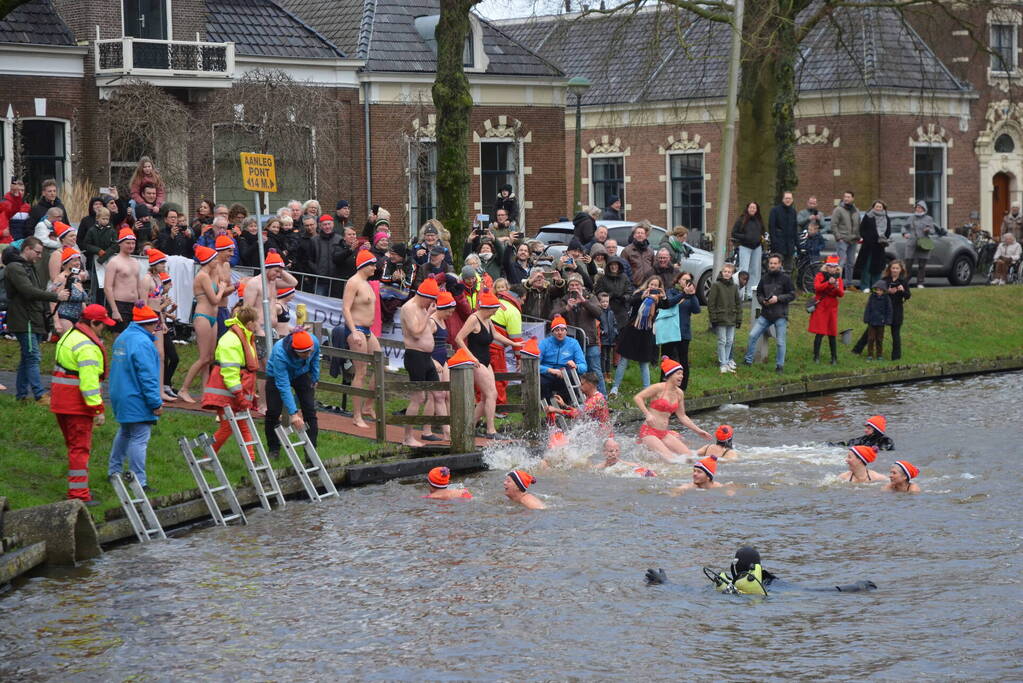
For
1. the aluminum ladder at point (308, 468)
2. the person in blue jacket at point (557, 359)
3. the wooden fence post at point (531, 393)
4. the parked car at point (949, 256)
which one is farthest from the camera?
the parked car at point (949, 256)

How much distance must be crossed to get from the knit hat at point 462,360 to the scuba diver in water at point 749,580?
5965 millimetres

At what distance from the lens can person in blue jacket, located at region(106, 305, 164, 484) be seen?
49.2 ft

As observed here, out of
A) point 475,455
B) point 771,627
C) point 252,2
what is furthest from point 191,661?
point 252,2

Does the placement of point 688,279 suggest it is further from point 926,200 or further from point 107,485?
Answer: point 926,200

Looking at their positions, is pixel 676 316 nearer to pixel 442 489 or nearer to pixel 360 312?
pixel 360 312

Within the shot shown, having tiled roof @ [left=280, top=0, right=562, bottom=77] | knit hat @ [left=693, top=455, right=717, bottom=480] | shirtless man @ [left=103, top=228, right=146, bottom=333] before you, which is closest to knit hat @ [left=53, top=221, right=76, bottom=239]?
shirtless man @ [left=103, top=228, right=146, bottom=333]

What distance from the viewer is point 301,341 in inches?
659

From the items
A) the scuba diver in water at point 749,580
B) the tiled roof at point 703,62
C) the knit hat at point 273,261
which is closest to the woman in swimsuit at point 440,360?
the knit hat at point 273,261

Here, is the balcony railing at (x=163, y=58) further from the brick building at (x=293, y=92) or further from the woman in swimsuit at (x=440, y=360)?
the woman in swimsuit at (x=440, y=360)

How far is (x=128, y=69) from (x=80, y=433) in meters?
19.6

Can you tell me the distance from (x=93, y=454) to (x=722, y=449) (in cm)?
732

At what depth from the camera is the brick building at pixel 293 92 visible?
33.0m

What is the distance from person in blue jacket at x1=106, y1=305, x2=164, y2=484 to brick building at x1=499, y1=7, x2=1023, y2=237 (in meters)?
30.7


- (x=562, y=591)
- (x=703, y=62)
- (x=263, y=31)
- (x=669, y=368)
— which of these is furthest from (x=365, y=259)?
(x=703, y=62)
